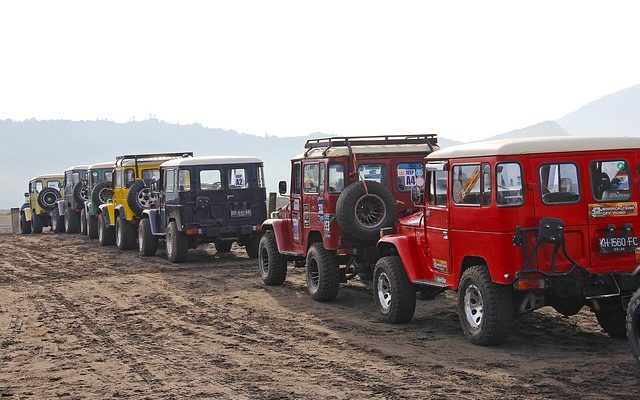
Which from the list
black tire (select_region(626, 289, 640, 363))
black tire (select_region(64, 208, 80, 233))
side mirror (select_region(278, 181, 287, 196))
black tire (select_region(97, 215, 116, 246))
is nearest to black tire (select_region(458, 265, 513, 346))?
black tire (select_region(626, 289, 640, 363))

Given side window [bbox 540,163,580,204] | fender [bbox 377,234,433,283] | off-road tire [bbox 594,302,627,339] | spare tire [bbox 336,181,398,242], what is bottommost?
off-road tire [bbox 594,302,627,339]

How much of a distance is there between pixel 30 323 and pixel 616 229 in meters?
7.40

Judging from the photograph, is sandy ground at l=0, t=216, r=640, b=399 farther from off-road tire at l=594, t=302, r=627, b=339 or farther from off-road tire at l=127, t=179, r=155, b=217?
off-road tire at l=127, t=179, r=155, b=217

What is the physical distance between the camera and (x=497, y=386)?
317 inches

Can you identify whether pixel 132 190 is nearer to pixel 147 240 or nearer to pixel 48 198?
pixel 147 240

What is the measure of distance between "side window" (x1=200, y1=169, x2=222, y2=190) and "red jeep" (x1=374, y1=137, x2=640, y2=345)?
10218 mm

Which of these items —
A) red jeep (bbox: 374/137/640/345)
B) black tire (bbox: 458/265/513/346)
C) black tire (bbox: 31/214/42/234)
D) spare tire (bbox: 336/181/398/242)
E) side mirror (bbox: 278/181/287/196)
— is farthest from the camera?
black tire (bbox: 31/214/42/234)

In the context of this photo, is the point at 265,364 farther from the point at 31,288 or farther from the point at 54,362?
the point at 31,288

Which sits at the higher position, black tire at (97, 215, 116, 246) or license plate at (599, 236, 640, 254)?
license plate at (599, 236, 640, 254)

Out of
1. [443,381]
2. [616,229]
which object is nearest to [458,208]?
[616,229]

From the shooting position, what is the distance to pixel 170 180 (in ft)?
66.4

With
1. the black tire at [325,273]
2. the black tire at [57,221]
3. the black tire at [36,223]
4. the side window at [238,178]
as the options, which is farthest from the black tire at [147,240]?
the black tire at [36,223]

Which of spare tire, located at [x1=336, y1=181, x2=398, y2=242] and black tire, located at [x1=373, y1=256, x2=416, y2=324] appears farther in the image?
spare tire, located at [x1=336, y1=181, x2=398, y2=242]

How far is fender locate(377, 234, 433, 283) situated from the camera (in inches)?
433
